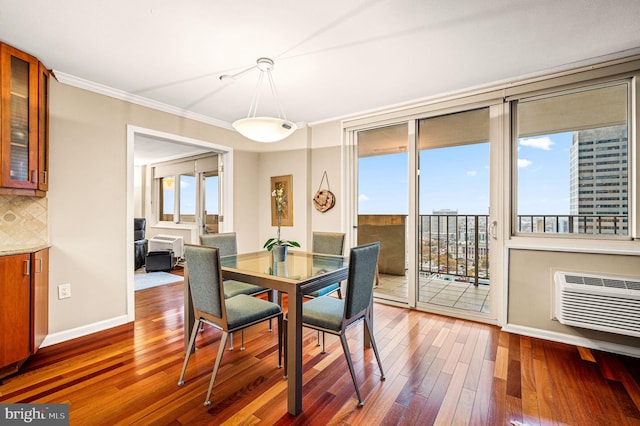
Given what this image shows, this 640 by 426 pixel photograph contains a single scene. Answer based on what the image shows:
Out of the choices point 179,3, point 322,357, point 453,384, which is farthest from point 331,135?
point 453,384

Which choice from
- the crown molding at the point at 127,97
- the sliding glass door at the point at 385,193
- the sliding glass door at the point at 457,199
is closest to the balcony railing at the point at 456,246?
the sliding glass door at the point at 457,199

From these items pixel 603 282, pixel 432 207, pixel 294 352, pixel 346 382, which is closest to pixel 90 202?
pixel 294 352

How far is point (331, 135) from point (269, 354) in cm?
281

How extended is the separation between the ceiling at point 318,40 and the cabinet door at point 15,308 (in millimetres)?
1632

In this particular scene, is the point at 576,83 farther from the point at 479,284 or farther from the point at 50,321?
the point at 50,321

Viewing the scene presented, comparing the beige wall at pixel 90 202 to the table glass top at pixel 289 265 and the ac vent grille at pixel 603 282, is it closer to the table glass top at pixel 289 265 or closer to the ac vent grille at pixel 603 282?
the table glass top at pixel 289 265

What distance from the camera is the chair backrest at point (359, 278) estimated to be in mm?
1746

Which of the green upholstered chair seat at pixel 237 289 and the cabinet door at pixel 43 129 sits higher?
the cabinet door at pixel 43 129

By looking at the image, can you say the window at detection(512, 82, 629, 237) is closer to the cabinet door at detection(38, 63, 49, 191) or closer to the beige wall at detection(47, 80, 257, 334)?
the beige wall at detection(47, 80, 257, 334)

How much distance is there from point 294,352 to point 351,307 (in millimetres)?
433

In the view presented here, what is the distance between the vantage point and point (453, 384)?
193 centimetres

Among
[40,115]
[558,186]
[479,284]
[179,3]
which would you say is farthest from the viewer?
[479,284]

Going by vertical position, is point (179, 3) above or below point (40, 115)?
above

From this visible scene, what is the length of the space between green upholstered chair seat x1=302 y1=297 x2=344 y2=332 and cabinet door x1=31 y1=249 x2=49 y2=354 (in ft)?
6.70
